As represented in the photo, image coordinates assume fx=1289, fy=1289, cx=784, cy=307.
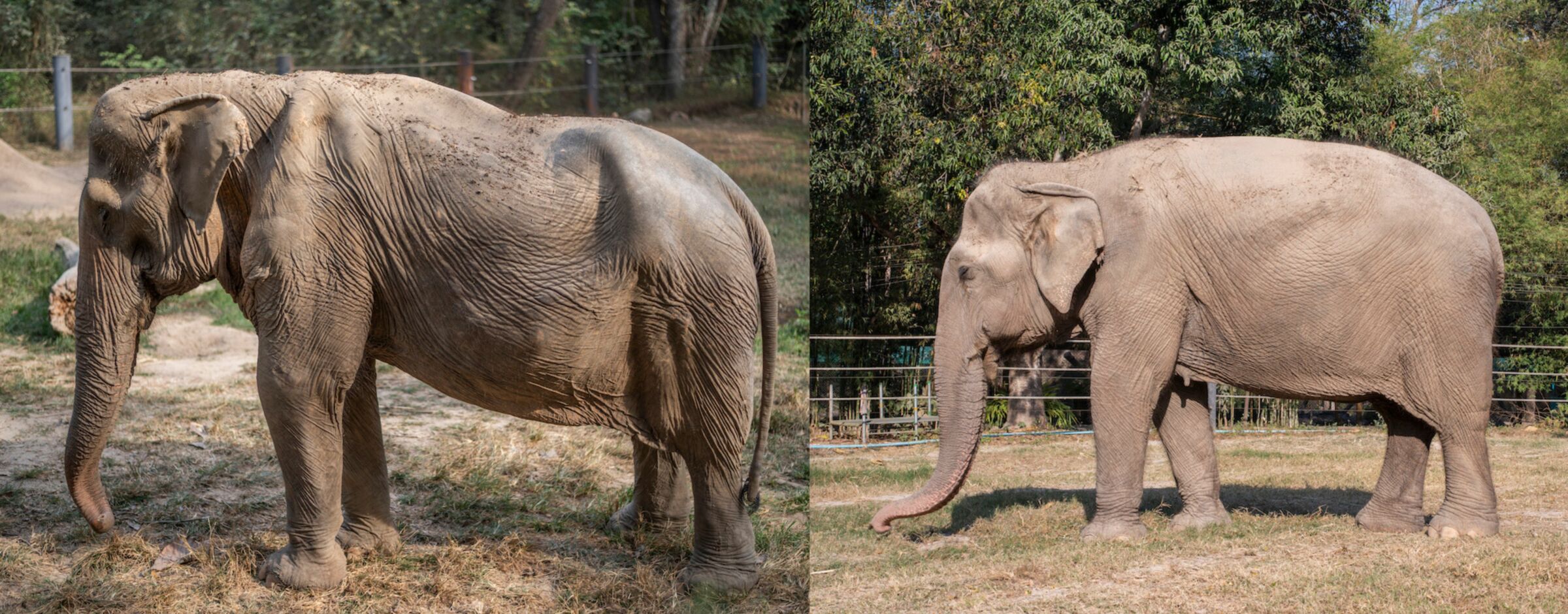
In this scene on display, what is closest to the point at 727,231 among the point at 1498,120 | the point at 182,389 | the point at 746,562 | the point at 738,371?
the point at 738,371

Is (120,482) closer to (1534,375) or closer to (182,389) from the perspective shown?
(182,389)

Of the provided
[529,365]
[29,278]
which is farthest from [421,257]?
[29,278]

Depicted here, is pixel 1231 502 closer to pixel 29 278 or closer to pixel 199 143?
pixel 199 143

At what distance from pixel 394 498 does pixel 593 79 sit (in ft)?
19.8

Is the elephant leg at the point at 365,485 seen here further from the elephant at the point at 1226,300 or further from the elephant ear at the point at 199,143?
the elephant at the point at 1226,300

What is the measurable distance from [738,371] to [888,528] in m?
0.55

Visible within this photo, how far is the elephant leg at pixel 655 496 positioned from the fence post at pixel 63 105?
6.02 metres

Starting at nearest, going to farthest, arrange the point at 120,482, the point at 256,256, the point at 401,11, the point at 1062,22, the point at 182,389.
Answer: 1. the point at 256,256
2. the point at 1062,22
3. the point at 120,482
4. the point at 182,389
5. the point at 401,11

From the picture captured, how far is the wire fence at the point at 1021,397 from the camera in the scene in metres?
2.74

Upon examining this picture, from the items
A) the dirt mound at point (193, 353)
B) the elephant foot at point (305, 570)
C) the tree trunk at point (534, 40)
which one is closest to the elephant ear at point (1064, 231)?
the elephant foot at point (305, 570)

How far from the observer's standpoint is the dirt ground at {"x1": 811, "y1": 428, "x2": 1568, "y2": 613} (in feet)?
7.86

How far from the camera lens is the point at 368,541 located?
276cm

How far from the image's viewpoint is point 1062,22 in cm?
271

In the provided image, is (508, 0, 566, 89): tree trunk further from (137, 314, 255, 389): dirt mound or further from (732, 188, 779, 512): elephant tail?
(732, 188, 779, 512): elephant tail
